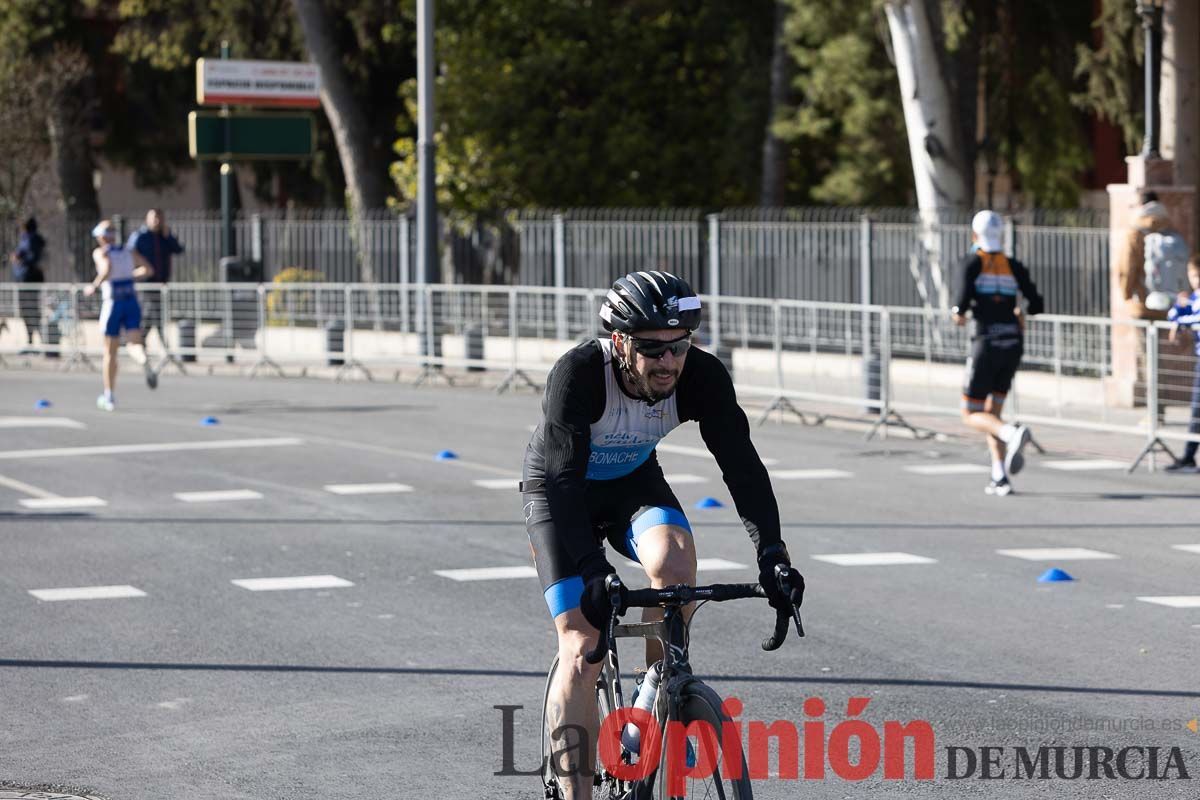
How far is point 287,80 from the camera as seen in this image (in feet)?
103

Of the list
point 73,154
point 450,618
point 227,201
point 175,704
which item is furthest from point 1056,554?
point 73,154

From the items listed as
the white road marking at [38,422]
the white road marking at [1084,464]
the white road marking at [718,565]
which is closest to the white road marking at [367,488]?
the white road marking at [718,565]

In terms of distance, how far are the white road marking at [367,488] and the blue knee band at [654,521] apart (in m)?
8.75

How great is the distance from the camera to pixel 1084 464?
628 inches

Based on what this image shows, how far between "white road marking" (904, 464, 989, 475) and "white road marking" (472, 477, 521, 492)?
306 centimetres

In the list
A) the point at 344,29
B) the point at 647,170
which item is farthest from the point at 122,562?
the point at 344,29

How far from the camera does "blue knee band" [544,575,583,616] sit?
5484 mm

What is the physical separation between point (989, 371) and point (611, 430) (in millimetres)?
9051

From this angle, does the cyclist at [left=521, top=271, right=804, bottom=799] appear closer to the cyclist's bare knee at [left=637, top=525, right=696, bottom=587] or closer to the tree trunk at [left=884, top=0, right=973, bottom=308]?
the cyclist's bare knee at [left=637, top=525, right=696, bottom=587]

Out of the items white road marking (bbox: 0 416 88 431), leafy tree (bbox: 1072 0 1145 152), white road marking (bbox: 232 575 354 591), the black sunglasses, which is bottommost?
white road marking (bbox: 232 575 354 591)

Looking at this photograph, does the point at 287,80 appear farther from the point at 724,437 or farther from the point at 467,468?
the point at 724,437

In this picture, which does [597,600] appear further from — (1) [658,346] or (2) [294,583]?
(2) [294,583]

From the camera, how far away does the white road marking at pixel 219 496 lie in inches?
551

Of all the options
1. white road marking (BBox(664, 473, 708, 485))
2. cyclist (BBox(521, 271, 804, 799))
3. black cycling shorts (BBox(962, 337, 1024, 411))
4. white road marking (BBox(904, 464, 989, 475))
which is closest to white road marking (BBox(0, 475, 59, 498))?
white road marking (BBox(664, 473, 708, 485))
